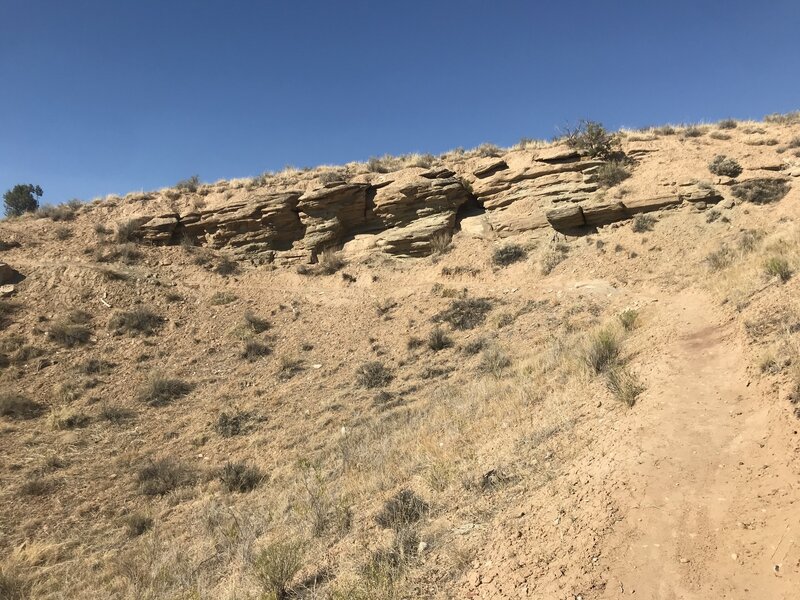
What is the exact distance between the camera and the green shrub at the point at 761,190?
51.4ft

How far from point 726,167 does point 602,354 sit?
1383 cm

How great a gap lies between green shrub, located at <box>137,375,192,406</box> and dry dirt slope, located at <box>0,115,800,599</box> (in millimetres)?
89

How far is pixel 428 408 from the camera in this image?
32.7 ft

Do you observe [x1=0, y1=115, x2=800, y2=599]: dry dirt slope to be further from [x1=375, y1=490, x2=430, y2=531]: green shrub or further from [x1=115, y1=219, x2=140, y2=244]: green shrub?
[x1=115, y1=219, x2=140, y2=244]: green shrub

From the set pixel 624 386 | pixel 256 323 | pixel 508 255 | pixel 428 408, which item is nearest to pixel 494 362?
pixel 428 408

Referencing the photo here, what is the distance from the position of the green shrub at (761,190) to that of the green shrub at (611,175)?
368 centimetres

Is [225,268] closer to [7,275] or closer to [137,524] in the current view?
[7,275]

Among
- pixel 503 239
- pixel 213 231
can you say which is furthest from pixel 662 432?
pixel 213 231

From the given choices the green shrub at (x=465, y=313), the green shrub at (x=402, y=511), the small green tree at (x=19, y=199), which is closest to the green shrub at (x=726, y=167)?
the green shrub at (x=465, y=313)

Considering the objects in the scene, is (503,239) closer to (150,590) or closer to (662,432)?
(662,432)

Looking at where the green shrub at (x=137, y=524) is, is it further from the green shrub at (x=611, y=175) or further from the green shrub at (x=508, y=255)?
the green shrub at (x=611, y=175)

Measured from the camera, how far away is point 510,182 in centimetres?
2011

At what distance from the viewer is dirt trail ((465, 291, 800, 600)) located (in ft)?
11.1

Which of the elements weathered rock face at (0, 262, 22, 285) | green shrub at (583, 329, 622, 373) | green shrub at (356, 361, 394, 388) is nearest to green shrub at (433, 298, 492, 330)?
green shrub at (356, 361, 394, 388)
